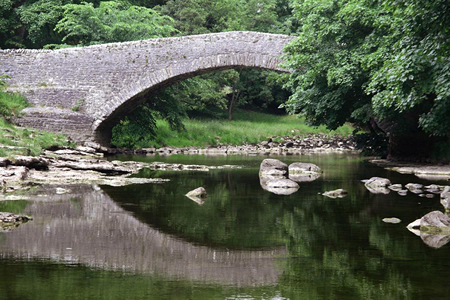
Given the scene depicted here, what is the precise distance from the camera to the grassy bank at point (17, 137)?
521 inches

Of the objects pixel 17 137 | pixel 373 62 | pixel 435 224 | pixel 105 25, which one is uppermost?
pixel 105 25

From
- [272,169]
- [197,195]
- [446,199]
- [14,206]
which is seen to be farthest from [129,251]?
[272,169]

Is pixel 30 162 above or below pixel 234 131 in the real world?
below

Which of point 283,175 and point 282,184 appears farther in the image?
point 283,175

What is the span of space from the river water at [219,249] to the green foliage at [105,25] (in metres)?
16.0

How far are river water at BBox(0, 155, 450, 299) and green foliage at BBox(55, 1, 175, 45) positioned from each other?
52.4 feet

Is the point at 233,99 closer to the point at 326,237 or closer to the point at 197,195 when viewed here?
the point at 197,195

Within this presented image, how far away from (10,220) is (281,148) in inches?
824

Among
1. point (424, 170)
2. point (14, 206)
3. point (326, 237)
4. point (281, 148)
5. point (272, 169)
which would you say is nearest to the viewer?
point (326, 237)

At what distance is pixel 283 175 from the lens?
1391 centimetres

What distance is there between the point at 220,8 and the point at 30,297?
32.5m

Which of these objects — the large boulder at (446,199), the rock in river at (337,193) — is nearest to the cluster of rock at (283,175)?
the rock in river at (337,193)

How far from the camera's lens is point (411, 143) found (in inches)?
675

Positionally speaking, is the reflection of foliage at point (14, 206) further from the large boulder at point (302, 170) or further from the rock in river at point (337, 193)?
the large boulder at point (302, 170)
